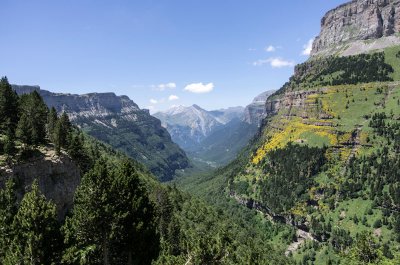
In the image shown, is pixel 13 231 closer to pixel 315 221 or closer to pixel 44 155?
pixel 44 155

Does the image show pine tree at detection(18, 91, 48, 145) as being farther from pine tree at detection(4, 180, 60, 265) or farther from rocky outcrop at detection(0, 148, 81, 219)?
pine tree at detection(4, 180, 60, 265)

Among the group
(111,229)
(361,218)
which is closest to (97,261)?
(111,229)

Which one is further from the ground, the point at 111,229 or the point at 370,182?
the point at 111,229

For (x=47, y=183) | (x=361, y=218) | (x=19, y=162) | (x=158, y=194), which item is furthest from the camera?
(x=361, y=218)

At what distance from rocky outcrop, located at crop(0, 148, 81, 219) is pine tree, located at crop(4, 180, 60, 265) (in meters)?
34.7

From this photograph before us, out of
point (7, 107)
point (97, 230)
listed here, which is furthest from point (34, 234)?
point (7, 107)

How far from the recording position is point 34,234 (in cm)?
3838

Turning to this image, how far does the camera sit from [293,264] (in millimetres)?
156125

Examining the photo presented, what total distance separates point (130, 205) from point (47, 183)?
39.0 meters

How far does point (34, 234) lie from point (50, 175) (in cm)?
4682

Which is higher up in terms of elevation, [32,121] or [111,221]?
[32,121]

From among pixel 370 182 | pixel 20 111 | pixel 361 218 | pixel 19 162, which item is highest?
pixel 20 111

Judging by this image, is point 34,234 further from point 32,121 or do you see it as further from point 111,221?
point 32,121

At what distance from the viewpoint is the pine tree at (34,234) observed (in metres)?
37.4
